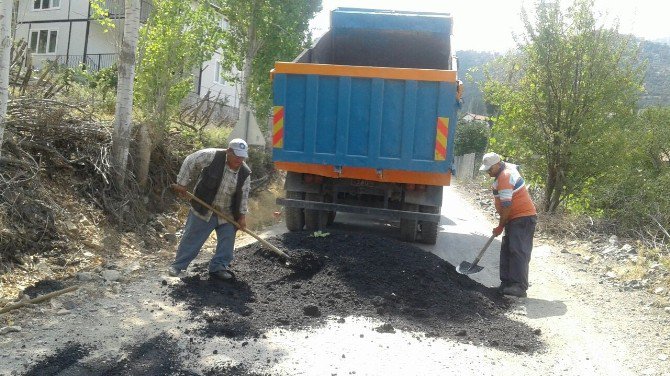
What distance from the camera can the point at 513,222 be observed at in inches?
288

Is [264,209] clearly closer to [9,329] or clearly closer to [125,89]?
[125,89]

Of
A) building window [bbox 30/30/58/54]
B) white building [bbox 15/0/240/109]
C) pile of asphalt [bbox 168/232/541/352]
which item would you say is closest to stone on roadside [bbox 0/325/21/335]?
pile of asphalt [bbox 168/232/541/352]

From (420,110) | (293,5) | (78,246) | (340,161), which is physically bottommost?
(78,246)

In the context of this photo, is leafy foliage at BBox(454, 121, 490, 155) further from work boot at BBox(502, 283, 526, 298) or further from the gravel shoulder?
the gravel shoulder

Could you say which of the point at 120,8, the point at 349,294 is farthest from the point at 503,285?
the point at 120,8

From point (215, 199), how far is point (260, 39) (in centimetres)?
885

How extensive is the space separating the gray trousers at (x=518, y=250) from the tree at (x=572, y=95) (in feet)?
17.7

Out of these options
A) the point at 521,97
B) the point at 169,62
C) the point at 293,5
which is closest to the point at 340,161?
the point at 169,62

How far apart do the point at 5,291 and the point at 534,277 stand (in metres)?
6.12

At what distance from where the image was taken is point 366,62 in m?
11.1

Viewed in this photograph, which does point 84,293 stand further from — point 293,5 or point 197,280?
point 293,5

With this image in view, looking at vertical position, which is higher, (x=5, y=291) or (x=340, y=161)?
(x=340, y=161)

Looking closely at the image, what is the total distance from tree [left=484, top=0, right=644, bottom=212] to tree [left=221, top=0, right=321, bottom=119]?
5354mm

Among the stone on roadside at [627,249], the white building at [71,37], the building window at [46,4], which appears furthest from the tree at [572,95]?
the building window at [46,4]
